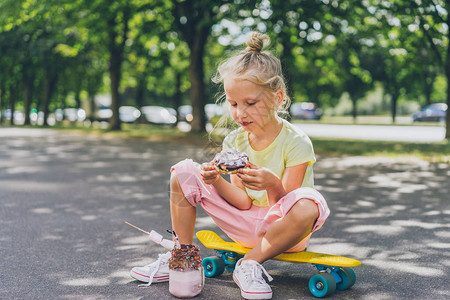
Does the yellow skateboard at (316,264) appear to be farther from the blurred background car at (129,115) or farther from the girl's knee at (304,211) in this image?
the blurred background car at (129,115)

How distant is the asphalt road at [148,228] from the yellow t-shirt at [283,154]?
475 mm

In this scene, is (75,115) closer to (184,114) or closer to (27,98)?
(27,98)

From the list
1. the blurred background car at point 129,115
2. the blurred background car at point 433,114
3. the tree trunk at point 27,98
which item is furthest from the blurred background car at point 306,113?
the tree trunk at point 27,98

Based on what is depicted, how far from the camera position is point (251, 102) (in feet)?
9.73

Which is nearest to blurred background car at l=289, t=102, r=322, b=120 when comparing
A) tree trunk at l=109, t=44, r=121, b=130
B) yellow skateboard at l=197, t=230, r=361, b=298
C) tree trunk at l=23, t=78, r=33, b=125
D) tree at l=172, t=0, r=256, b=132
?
tree trunk at l=23, t=78, r=33, b=125

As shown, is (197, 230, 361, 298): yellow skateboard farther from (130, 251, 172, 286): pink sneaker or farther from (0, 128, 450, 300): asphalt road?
(130, 251, 172, 286): pink sneaker

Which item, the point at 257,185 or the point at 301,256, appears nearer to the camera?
the point at 257,185

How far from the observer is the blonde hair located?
2.91 m

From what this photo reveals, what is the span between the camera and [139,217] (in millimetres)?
5254

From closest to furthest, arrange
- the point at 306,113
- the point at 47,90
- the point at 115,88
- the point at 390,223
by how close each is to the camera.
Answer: the point at 390,223
the point at 115,88
the point at 47,90
the point at 306,113

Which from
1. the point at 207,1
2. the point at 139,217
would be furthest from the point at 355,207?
the point at 207,1

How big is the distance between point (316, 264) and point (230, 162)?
0.77 metres

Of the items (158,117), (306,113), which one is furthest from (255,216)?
(306,113)

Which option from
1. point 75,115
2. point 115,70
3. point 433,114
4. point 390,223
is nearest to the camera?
point 390,223
